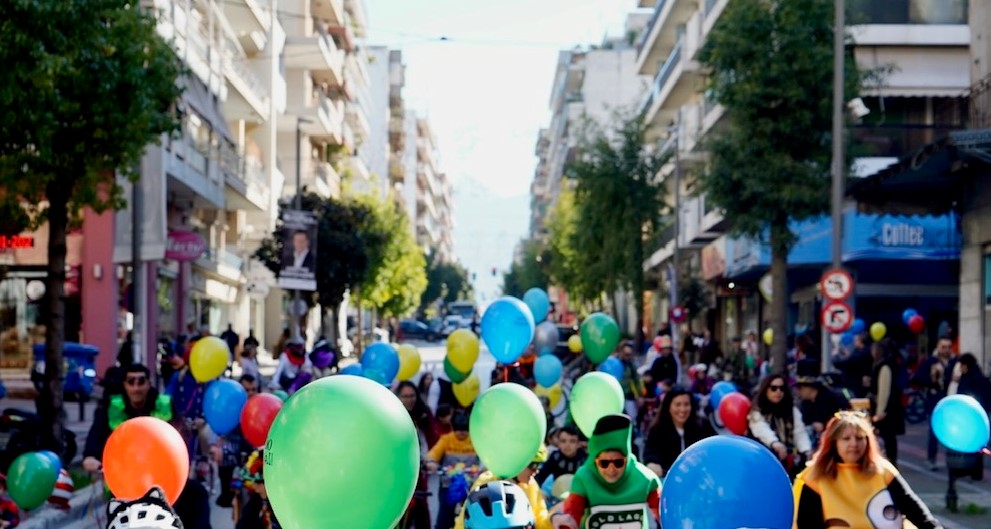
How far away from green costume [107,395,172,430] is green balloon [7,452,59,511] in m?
0.53

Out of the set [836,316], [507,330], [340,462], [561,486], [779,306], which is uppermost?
[779,306]

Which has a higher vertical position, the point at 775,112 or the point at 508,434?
the point at 775,112

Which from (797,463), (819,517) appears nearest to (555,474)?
(797,463)

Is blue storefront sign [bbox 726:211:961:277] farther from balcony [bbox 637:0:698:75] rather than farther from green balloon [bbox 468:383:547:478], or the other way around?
green balloon [bbox 468:383:547:478]

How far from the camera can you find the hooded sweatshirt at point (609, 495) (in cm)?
664

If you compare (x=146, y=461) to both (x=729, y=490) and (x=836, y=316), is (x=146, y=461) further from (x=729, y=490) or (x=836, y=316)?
(x=836, y=316)

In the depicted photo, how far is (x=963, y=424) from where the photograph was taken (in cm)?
797

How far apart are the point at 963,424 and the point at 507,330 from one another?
603cm

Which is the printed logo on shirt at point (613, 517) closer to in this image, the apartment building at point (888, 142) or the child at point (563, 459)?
the child at point (563, 459)

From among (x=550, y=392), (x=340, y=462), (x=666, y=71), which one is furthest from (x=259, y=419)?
(x=666, y=71)

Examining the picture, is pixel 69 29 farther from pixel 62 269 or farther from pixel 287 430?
pixel 287 430

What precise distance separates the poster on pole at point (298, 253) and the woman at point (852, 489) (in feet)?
98.9

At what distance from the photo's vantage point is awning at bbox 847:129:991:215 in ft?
57.8

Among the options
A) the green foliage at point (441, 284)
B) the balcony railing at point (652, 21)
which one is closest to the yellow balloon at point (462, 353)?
the balcony railing at point (652, 21)
